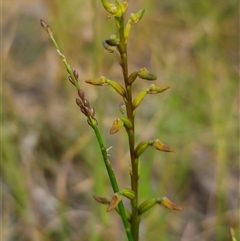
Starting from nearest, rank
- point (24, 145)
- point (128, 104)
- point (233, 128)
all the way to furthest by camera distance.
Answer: point (128, 104) < point (24, 145) < point (233, 128)

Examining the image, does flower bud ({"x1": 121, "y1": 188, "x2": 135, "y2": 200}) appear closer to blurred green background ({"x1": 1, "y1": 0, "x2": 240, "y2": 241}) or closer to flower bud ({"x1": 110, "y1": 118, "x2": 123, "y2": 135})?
flower bud ({"x1": 110, "y1": 118, "x2": 123, "y2": 135})

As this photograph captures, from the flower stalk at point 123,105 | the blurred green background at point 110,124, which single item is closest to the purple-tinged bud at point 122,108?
the flower stalk at point 123,105

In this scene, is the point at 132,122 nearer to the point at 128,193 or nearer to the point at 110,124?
the point at 128,193

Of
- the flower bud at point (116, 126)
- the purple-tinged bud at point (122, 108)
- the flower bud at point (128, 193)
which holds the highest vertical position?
the purple-tinged bud at point (122, 108)

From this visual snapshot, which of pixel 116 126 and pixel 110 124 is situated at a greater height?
pixel 116 126

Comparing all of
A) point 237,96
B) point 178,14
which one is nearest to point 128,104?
point 237,96

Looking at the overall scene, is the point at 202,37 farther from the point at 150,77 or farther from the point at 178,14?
the point at 150,77

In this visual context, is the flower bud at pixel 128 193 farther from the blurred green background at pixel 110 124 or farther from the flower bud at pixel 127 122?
the blurred green background at pixel 110 124

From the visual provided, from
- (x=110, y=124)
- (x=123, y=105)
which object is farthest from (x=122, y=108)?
(x=110, y=124)

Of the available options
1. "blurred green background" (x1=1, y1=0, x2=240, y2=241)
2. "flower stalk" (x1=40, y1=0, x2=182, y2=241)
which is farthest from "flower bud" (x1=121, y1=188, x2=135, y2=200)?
"blurred green background" (x1=1, y1=0, x2=240, y2=241)
